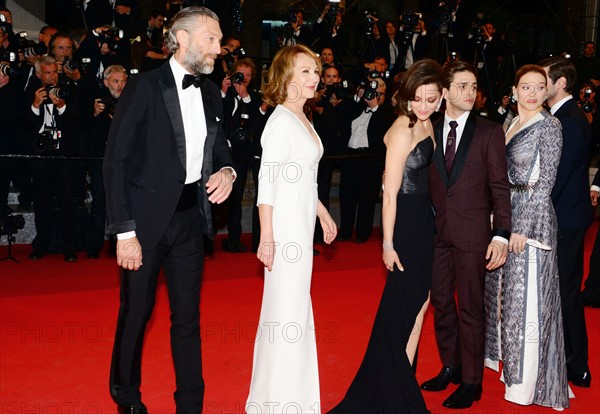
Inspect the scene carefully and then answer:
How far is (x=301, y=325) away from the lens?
3449mm

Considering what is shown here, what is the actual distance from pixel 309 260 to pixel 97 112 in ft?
12.4

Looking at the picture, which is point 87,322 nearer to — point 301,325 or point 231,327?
point 231,327

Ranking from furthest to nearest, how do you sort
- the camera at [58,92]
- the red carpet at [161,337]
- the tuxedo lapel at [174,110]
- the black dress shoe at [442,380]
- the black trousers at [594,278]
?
the camera at [58,92]
the black trousers at [594,278]
the black dress shoe at [442,380]
the red carpet at [161,337]
the tuxedo lapel at [174,110]

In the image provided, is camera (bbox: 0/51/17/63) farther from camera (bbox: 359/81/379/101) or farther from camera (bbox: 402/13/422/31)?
camera (bbox: 402/13/422/31)

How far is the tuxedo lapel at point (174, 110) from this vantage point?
320 centimetres

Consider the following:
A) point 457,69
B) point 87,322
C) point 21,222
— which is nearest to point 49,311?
point 87,322

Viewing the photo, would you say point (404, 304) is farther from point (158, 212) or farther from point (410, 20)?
point (410, 20)

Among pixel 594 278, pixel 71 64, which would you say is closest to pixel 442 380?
pixel 594 278

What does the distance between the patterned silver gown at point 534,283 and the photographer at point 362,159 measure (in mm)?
3999

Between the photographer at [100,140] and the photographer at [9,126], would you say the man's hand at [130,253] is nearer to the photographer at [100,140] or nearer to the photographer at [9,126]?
the photographer at [100,140]

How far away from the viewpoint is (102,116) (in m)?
6.78

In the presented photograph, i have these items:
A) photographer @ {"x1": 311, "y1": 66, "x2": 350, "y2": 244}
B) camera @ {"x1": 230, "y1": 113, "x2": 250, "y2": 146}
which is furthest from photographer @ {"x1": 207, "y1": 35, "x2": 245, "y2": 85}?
photographer @ {"x1": 311, "y1": 66, "x2": 350, "y2": 244}

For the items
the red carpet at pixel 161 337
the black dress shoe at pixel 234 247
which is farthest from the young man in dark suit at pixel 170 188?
the black dress shoe at pixel 234 247

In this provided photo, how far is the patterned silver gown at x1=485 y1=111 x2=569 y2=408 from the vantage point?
3820mm
